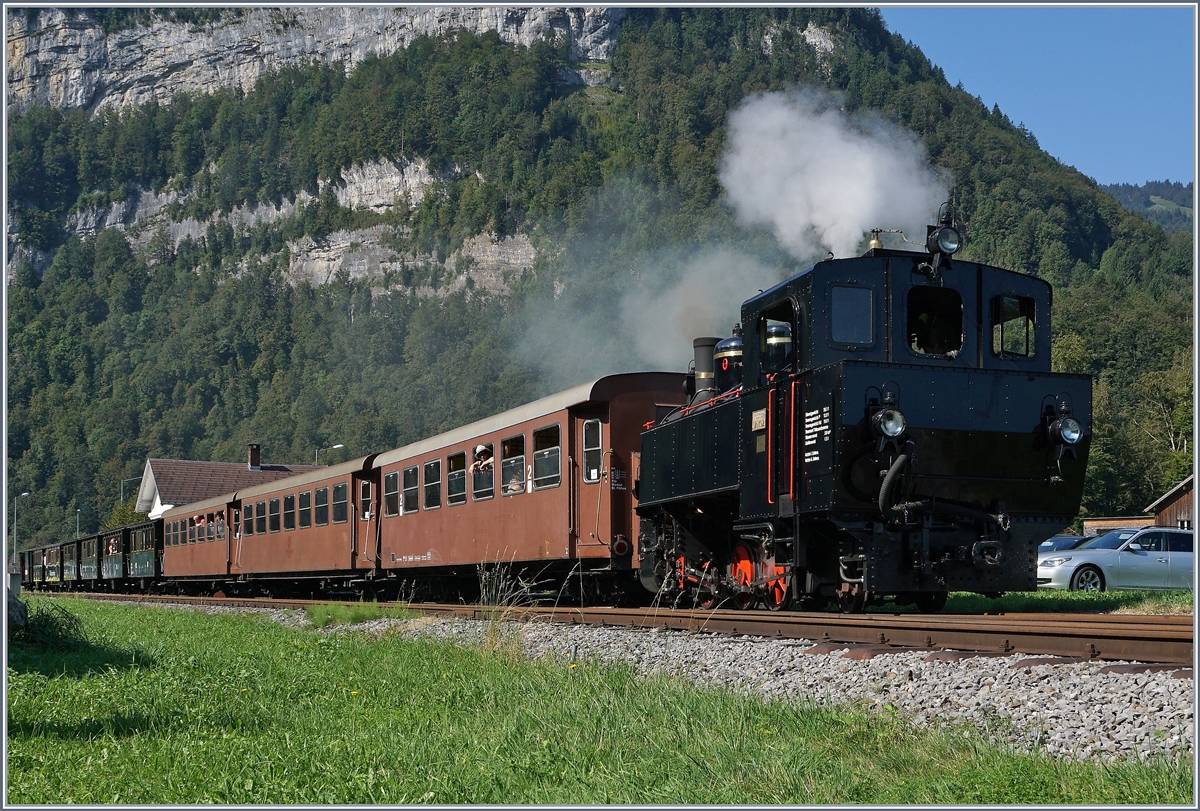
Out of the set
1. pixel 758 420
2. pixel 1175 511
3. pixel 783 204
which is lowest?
pixel 1175 511

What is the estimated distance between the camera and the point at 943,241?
36.4ft

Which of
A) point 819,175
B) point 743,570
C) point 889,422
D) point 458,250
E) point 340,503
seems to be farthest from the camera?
point 458,250

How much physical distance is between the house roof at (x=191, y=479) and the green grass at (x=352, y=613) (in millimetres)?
54050

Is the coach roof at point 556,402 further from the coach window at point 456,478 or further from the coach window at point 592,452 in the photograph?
the coach window at point 592,452

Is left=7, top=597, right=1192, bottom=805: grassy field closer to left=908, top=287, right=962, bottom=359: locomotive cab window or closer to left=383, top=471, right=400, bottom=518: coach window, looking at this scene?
left=908, top=287, right=962, bottom=359: locomotive cab window

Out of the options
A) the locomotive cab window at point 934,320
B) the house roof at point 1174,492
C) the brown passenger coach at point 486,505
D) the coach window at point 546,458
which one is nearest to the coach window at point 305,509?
the brown passenger coach at point 486,505

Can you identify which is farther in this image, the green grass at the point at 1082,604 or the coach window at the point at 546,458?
the coach window at the point at 546,458

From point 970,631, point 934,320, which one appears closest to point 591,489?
point 934,320

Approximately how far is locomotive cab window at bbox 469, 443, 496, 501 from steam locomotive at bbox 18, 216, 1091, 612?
0.57 meters

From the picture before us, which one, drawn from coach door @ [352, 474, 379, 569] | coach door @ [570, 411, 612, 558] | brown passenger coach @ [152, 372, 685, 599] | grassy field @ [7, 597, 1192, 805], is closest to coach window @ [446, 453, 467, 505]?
brown passenger coach @ [152, 372, 685, 599]

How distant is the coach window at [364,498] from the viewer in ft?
71.9

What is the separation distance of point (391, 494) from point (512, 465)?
200 inches

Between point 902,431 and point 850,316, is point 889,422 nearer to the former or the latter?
point 902,431

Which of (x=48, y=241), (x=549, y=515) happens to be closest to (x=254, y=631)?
(x=549, y=515)
